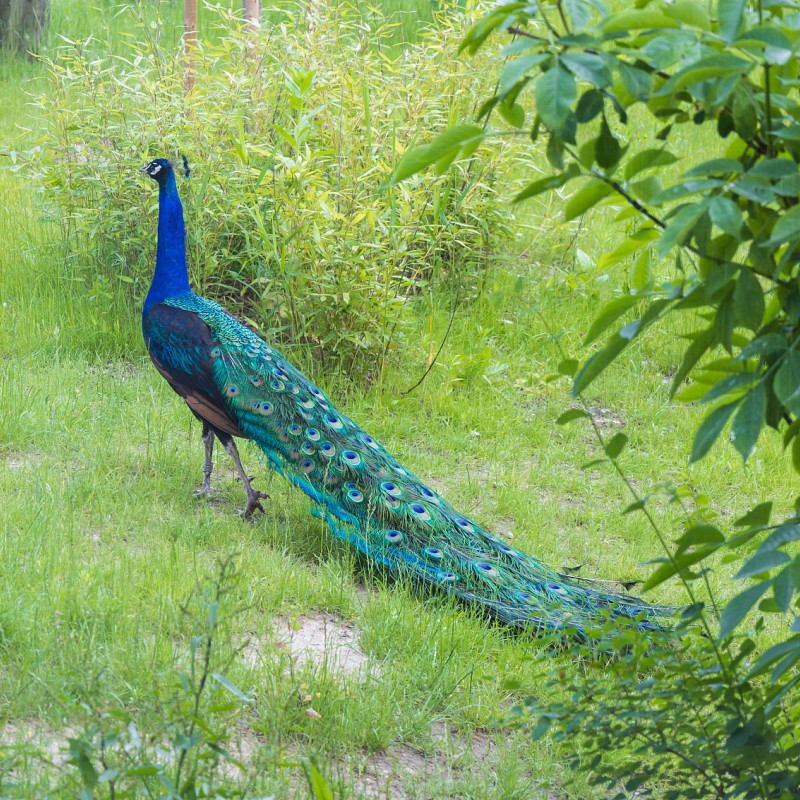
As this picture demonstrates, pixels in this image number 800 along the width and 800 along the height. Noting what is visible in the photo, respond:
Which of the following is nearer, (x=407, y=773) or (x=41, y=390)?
(x=407, y=773)

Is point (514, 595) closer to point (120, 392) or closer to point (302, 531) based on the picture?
point (302, 531)

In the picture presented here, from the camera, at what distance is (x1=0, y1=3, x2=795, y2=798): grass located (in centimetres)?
308

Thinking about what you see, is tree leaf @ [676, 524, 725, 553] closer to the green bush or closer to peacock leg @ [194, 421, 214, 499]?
peacock leg @ [194, 421, 214, 499]

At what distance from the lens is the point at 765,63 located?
62.0 inches

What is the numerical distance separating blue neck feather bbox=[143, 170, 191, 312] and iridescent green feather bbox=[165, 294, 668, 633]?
0.33ft

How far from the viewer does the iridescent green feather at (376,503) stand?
12.7 ft

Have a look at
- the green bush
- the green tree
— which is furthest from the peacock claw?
the green tree

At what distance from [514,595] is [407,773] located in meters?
1.00

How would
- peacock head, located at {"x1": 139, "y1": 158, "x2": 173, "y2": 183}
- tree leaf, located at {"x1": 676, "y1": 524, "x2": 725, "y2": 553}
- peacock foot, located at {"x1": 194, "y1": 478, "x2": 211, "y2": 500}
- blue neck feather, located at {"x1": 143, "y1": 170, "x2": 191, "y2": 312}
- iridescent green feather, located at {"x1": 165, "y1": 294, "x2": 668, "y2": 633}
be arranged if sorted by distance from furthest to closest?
peacock head, located at {"x1": 139, "y1": 158, "x2": 173, "y2": 183} → blue neck feather, located at {"x1": 143, "y1": 170, "x2": 191, "y2": 312} → peacock foot, located at {"x1": 194, "y1": 478, "x2": 211, "y2": 500} → iridescent green feather, located at {"x1": 165, "y1": 294, "x2": 668, "y2": 633} → tree leaf, located at {"x1": 676, "y1": 524, "x2": 725, "y2": 553}

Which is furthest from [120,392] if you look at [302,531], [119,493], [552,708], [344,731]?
[552,708]

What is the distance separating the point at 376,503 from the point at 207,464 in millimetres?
958

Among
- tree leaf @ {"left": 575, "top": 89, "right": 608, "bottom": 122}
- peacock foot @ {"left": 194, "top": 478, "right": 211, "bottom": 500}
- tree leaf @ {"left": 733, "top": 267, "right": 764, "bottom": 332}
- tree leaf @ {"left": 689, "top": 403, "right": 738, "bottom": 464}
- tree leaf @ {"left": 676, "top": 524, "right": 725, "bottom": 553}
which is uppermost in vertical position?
tree leaf @ {"left": 575, "top": 89, "right": 608, "bottom": 122}

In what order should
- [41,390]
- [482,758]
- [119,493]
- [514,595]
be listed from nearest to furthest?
1. [482,758]
2. [514,595]
3. [119,493]
4. [41,390]

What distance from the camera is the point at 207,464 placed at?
4773 millimetres
